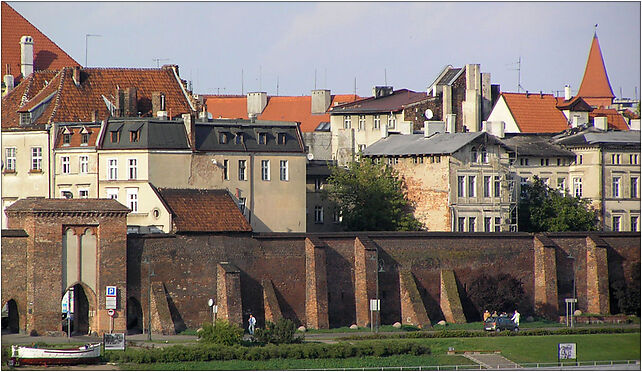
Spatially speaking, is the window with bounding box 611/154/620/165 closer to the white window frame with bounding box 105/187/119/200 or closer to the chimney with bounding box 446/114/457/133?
the chimney with bounding box 446/114/457/133

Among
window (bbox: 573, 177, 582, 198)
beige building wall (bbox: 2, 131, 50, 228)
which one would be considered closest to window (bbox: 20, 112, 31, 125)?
beige building wall (bbox: 2, 131, 50, 228)

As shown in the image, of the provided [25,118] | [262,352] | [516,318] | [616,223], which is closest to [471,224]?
[516,318]

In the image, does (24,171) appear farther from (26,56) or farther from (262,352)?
(262,352)

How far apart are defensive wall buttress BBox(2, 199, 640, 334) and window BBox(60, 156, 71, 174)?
15.2 meters

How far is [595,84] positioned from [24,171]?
84.1 meters

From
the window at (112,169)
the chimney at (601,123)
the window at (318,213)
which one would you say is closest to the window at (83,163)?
the window at (112,169)

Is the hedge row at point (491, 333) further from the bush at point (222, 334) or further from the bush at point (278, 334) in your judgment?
the bush at point (222, 334)

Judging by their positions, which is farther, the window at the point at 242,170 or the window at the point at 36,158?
the window at the point at 36,158

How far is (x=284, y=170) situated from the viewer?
102 metres

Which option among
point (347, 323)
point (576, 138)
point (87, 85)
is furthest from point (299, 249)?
point (576, 138)

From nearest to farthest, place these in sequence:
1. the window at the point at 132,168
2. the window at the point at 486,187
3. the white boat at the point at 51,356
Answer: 1. the white boat at the point at 51,356
2. the window at the point at 132,168
3. the window at the point at 486,187

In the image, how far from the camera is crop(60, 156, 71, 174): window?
10168cm

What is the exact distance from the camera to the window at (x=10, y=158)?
10588cm

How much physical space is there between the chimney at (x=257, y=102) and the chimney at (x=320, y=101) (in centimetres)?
599
